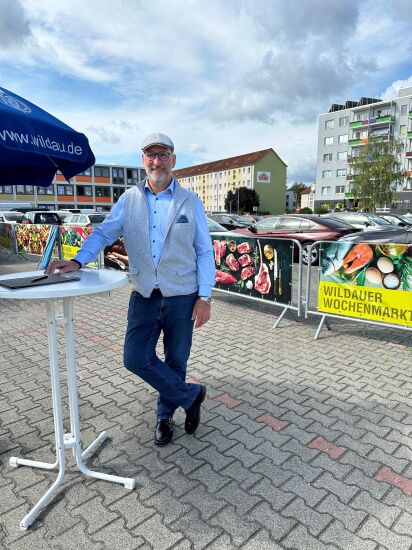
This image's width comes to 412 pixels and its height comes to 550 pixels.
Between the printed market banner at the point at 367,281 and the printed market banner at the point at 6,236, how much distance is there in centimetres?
1330

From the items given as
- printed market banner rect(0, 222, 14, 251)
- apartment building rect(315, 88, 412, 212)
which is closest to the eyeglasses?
printed market banner rect(0, 222, 14, 251)

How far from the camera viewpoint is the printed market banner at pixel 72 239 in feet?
33.7

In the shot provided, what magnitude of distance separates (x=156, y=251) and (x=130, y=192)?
0.47m

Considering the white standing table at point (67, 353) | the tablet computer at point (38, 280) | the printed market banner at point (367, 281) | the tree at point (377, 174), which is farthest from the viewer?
the tree at point (377, 174)

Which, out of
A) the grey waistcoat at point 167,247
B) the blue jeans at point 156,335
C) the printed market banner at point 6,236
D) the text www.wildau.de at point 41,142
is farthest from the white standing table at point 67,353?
the printed market banner at point 6,236

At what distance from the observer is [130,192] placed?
2682 millimetres

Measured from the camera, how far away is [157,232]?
8.43 feet

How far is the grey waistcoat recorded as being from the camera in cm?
255

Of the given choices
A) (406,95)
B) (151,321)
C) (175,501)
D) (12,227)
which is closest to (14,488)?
(175,501)

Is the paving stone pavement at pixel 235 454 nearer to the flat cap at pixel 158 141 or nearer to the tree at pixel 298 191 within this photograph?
the flat cap at pixel 158 141

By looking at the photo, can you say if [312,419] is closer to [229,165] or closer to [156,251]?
[156,251]

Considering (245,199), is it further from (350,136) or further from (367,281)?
(367,281)

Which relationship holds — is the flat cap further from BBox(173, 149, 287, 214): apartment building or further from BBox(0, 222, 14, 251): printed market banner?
BBox(173, 149, 287, 214): apartment building

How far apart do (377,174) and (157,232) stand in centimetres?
4593
